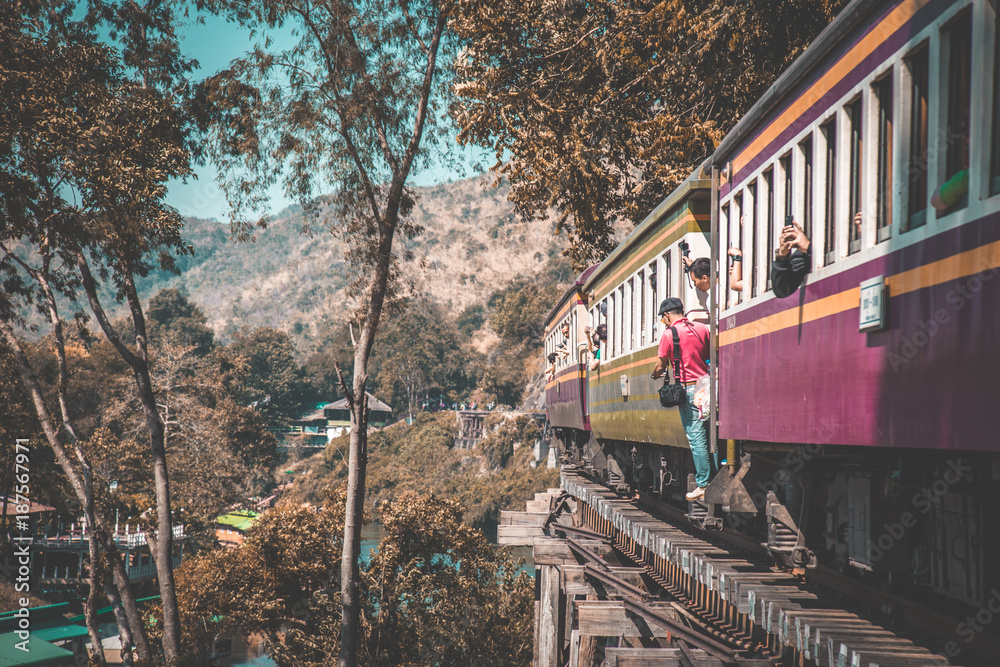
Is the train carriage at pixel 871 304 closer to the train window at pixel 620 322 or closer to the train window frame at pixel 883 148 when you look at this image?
the train window frame at pixel 883 148

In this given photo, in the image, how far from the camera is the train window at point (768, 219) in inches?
215

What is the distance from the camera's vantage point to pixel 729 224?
21.1 ft

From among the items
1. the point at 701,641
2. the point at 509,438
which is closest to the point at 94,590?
the point at 701,641

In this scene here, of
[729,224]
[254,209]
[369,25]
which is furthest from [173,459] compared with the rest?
[729,224]

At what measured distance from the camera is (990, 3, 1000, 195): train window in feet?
9.47

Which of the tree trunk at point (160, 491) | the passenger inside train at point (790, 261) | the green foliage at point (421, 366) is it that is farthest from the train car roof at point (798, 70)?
the green foliage at point (421, 366)

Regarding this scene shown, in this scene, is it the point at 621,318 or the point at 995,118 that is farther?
the point at 621,318

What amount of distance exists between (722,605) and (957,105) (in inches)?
240

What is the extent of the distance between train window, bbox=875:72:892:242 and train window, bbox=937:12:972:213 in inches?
20.7

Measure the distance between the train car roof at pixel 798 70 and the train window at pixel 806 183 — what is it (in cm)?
39

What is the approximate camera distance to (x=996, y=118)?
114 inches

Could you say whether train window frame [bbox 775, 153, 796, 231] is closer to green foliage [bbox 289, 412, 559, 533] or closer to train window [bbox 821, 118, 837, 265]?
train window [bbox 821, 118, 837, 265]

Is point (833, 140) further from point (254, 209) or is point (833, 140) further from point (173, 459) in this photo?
point (173, 459)

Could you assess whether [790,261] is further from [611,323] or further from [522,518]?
[522,518]
